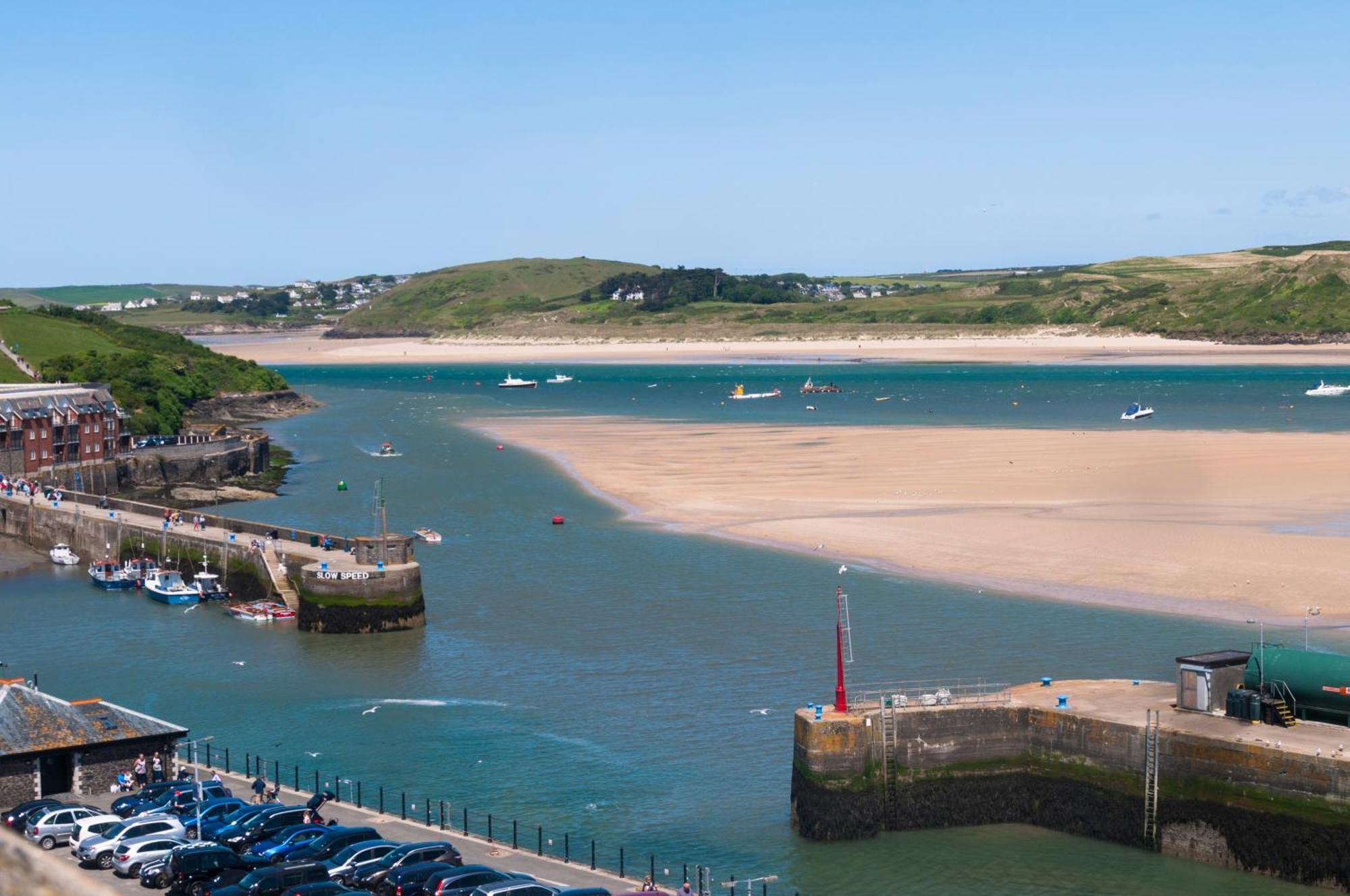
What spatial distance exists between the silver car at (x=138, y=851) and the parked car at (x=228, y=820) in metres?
0.97

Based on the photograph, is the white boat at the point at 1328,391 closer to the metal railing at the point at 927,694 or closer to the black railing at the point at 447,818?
the metal railing at the point at 927,694

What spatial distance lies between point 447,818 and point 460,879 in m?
7.74

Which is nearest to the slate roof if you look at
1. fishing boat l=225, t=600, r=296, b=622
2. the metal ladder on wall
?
the metal ladder on wall

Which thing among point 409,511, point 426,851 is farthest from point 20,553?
point 426,851

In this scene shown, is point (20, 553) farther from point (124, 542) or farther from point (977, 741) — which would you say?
point (977, 741)

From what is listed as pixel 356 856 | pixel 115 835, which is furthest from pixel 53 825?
pixel 356 856

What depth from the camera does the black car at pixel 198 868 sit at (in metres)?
28.7

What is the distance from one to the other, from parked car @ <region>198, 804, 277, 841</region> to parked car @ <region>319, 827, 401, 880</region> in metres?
2.37

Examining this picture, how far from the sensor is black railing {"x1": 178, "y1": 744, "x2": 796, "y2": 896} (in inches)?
1280

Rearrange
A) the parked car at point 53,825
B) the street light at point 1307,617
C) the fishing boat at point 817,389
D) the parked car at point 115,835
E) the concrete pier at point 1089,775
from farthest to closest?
the fishing boat at point 817,389, the street light at point 1307,617, the concrete pier at point 1089,775, the parked car at point 53,825, the parked car at point 115,835

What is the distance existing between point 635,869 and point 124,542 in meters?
49.4

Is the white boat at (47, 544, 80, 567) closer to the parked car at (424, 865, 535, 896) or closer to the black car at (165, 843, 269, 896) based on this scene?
the black car at (165, 843, 269, 896)

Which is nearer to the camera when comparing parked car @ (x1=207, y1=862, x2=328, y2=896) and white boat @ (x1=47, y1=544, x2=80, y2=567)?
parked car @ (x1=207, y1=862, x2=328, y2=896)

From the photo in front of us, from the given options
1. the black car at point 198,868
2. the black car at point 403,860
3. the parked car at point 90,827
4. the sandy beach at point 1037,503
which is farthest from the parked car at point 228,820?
the sandy beach at point 1037,503
